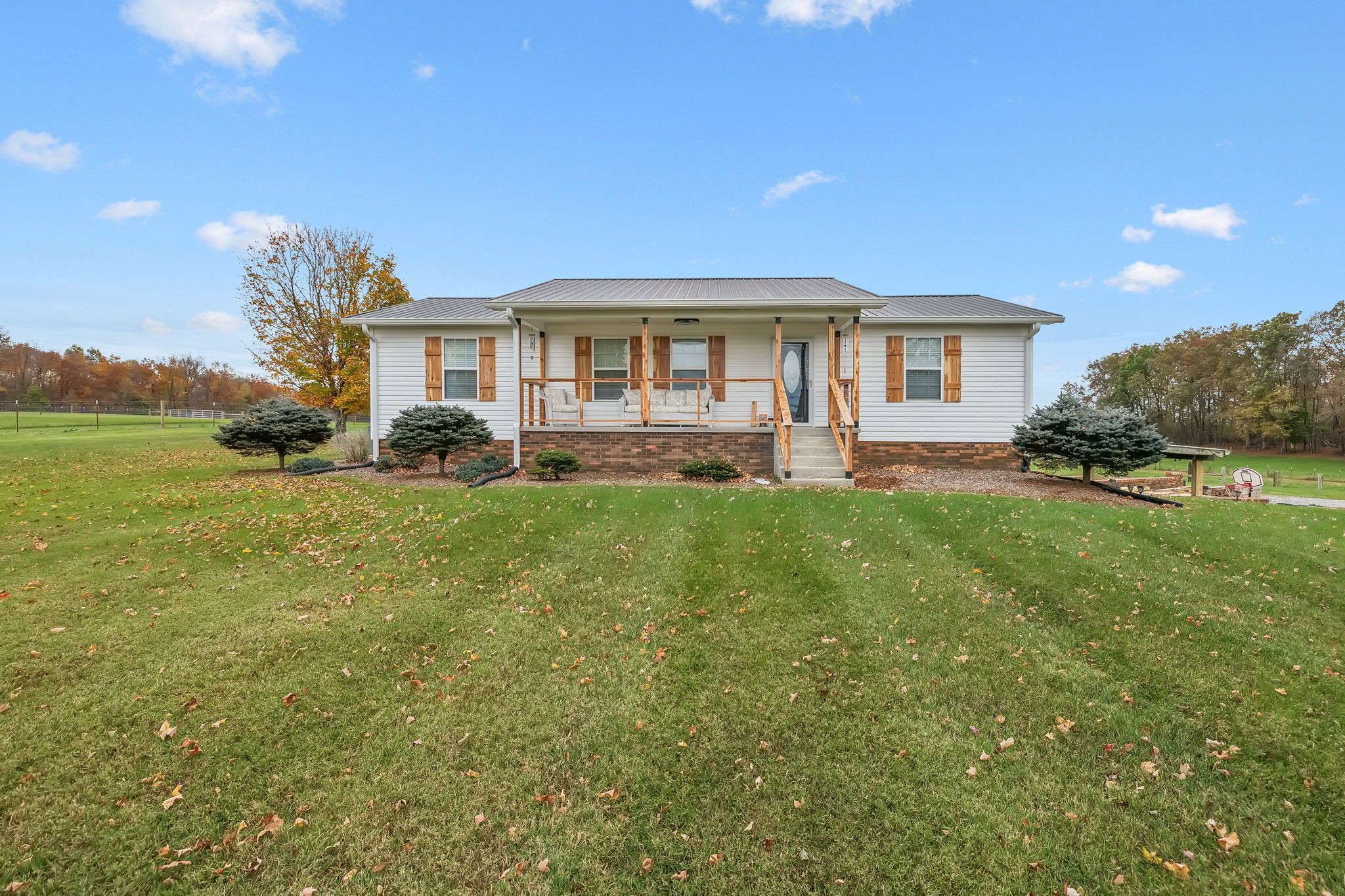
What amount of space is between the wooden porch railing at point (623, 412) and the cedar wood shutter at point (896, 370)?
292cm

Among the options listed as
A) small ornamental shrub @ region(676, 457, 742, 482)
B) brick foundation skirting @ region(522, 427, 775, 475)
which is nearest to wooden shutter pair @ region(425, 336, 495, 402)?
brick foundation skirting @ region(522, 427, 775, 475)

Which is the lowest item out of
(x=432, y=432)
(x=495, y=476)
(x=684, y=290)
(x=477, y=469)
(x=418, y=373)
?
(x=495, y=476)

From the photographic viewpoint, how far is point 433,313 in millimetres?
12992

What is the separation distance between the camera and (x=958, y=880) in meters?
2.19

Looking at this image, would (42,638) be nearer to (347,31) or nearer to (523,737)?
(523,737)

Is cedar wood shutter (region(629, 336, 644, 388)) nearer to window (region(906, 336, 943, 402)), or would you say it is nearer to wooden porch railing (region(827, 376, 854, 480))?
wooden porch railing (region(827, 376, 854, 480))

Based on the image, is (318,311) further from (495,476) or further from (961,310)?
(961,310)

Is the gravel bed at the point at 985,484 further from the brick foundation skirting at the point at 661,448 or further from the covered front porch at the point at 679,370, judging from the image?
the brick foundation skirting at the point at 661,448

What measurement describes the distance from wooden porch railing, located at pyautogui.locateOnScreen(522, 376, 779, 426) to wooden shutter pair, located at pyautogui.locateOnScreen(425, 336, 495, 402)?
123 centimetres

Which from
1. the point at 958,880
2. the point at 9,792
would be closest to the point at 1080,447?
the point at 958,880

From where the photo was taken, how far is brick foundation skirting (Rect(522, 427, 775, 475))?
10906 mm

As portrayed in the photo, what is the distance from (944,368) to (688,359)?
19.6ft

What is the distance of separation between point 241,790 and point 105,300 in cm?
3899

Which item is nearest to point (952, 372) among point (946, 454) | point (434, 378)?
point (946, 454)
